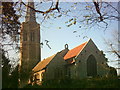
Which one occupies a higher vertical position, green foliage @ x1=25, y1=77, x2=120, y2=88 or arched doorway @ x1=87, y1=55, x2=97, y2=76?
arched doorway @ x1=87, y1=55, x2=97, y2=76

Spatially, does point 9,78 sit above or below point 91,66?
below

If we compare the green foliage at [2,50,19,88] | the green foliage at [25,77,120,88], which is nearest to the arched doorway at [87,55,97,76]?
the green foliage at [25,77,120,88]

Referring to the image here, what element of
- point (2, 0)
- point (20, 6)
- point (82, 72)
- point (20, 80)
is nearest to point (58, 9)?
point (20, 6)

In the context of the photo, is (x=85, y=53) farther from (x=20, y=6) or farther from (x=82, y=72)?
(x=20, y=6)

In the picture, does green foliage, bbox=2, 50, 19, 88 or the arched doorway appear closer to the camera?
green foliage, bbox=2, 50, 19, 88

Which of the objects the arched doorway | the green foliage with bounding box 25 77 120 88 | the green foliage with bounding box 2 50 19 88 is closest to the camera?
the green foliage with bounding box 2 50 19 88

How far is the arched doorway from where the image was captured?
31281 mm

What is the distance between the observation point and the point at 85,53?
31.6 metres

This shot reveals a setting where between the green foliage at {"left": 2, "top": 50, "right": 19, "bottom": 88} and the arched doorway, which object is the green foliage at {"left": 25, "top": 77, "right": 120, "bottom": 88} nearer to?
the green foliage at {"left": 2, "top": 50, "right": 19, "bottom": 88}

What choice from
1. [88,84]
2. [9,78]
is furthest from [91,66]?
[9,78]

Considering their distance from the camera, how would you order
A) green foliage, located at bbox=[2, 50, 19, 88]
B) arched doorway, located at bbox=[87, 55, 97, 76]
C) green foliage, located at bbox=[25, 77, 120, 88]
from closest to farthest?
1. green foliage, located at bbox=[2, 50, 19, 88]
2. green foliage, located at bbox=[25, 77, 120, 88]
3. arched doorway, located at bbox=[87, 55, 97, 76]

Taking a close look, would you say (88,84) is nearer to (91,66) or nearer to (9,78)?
(9,78)

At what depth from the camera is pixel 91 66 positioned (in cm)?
3153

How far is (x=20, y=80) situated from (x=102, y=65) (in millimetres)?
20638
